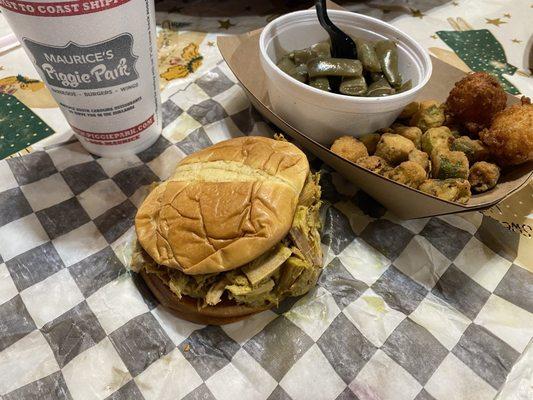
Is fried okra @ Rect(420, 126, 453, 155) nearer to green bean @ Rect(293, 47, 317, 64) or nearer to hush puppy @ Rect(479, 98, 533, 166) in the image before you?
hush puppy @ Rect(479, 98, 533, 166)

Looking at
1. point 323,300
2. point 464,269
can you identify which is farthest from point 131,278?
point 464,269

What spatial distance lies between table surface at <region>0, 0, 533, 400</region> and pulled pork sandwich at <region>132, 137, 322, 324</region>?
0.11 metres

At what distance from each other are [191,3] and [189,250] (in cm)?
213

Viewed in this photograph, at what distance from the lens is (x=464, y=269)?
132 centimetres

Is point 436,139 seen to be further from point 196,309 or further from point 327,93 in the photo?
point 196,309

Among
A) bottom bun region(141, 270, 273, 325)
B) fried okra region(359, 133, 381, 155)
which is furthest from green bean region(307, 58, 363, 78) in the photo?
bottom bun region(141, 270, 273, 325)

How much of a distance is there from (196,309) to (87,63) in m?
0.80

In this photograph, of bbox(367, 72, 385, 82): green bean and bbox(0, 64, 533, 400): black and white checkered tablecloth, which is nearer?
bbox(0, 64, 533, 400): black and white checkered tablecloth

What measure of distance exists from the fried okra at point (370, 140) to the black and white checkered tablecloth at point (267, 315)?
0.19 meters

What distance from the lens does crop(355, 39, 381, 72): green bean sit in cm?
155

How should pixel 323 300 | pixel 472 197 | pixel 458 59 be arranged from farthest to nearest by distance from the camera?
1. pixel 458 59
2. pixel 472 197
3. pixel 323 300

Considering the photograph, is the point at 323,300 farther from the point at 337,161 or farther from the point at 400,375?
the point at 337,161

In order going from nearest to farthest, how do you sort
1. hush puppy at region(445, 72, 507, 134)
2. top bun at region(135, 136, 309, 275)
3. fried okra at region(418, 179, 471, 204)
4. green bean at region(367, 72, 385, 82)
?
top bun at region(135, 136, 309, 275) < fried okra at region(418, 179, 471, 204) < hush puppy at region(445, 72, 507, 134) < green bean at region(367, 72, 385, 82)

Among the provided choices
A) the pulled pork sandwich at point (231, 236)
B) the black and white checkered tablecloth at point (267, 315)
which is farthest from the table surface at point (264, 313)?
the pulled pork sandwich at point (231, 236)
